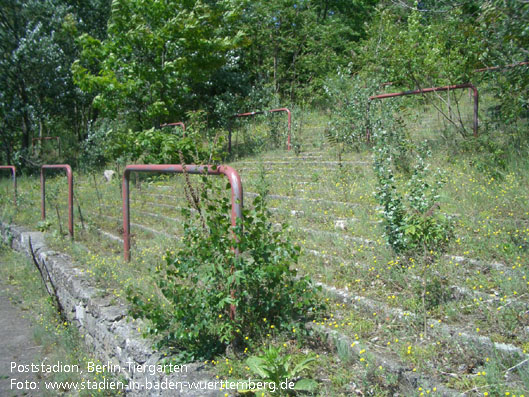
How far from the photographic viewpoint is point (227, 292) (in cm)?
292

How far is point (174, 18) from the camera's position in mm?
10016

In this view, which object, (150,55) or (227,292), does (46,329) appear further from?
(150,55)

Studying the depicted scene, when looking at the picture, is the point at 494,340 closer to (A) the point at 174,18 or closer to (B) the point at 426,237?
(B) the point at 426,237

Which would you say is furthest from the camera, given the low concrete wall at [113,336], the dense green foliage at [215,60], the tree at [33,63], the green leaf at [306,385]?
the tree at [33,63]

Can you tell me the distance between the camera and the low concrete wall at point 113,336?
9.18 feet

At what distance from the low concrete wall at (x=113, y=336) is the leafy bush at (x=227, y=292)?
21 centimetres

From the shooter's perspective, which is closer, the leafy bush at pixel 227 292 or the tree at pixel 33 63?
the leafy bush at pixel 227 292

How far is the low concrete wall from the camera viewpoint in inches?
110

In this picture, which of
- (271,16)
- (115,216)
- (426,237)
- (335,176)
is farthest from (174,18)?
(426,237)

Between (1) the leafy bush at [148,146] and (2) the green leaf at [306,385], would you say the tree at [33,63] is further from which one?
(2) the green leaf at [306,385]

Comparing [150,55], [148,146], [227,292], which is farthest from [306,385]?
[150,55]

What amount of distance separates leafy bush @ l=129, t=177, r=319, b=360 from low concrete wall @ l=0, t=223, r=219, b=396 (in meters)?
0.21

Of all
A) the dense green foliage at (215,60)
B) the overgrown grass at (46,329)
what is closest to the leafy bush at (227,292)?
the overgrown grass at (46,329)

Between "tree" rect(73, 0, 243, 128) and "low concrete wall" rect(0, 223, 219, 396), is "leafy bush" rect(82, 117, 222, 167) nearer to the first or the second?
"tree" rect(73, 0, 243, 128)
